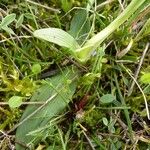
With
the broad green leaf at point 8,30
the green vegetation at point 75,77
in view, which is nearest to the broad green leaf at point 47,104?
the green vegetation at point 75,77

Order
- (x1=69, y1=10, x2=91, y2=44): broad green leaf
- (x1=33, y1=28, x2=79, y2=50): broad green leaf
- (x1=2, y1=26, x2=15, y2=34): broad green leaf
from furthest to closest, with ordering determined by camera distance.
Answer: (x1=69, y1=10, x2=91, y2=44): broad green leaf → (x1=2, y1=26, x2=15, y2=34): broad green leaf → (x1=33, y1=28, x2=79, y2=50): broad green leaf

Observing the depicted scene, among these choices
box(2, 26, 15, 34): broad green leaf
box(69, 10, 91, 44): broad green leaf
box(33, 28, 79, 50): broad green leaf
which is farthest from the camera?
box(69, 10, 91, 44): broad green leaf

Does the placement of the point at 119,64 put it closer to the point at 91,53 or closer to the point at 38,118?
the point at 91,53

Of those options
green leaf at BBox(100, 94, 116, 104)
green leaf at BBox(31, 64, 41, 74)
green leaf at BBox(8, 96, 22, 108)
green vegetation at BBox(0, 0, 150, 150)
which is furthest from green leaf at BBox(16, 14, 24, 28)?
green leaf at BBox(100, 94, 116, 104)

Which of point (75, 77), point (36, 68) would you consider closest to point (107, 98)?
point (75, 77)

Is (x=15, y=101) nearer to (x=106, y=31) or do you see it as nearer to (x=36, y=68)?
(x=36, y=68)

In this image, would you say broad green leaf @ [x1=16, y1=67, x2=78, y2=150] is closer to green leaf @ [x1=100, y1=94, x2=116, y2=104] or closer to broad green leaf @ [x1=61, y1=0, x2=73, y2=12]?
green leaf @ [x1=100, y1=94, x2=116, y2=104]

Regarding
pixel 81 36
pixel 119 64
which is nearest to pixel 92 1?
pixel 81 36
